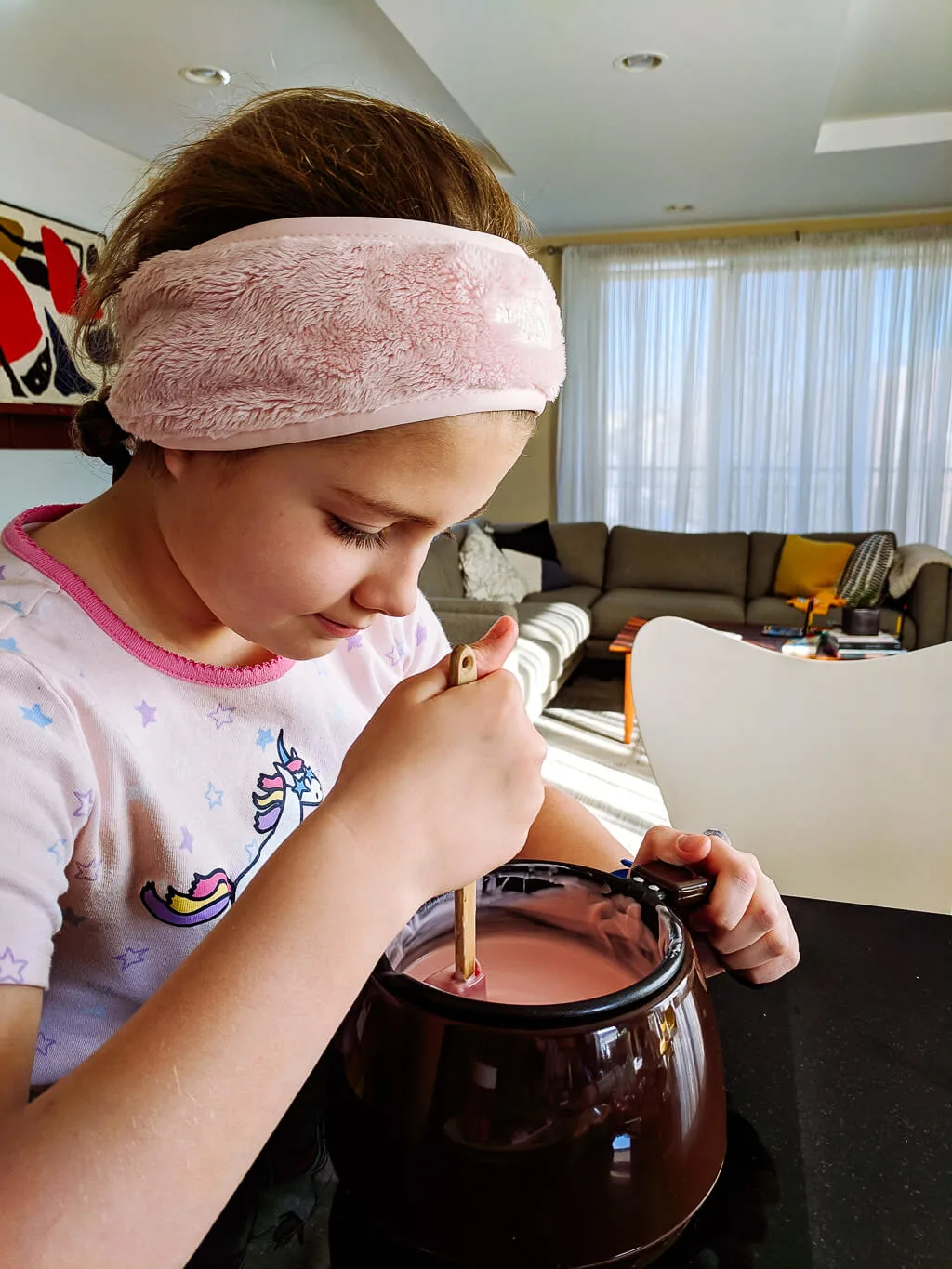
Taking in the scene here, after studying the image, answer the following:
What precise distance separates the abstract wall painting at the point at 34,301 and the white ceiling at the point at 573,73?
20.9 inches

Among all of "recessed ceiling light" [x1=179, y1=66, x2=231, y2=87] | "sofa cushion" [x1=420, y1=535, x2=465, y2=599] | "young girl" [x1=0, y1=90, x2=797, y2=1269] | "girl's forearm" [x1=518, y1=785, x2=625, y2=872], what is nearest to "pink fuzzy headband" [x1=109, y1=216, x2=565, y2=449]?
Result: "young girl" [x1=0, y1=90, x2=797, y2=1269]

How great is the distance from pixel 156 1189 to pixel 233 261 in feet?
1.46

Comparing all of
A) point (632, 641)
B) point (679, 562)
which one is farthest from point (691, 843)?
point (679, 562)

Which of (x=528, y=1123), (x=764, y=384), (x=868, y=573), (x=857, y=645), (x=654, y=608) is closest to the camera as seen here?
(x=528, y=1123)

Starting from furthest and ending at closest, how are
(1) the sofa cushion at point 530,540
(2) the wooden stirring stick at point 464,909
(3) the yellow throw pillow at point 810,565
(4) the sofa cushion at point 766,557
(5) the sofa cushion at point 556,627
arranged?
(1) the sofa cushion at point 530,540 → (4) the sofa cushion at point 766,557 → (3) the yellow throw pillow at point 810,565 → (5) the sofa cushion at point 556,627 → (2) the wooden stirring stick at point 464,909

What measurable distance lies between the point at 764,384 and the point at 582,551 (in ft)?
5.27

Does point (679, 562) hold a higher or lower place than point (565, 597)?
higher

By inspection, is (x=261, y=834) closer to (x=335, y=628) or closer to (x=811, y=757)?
(x=335, y=628)

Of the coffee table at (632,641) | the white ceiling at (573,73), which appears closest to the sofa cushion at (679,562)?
the coffee table at (632,641)

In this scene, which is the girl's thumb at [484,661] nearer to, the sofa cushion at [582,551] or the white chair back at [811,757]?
the white chair back at [811,757]

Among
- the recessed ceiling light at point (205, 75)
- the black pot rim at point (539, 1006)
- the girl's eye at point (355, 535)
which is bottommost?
the black pot rim at point (539, 1006)

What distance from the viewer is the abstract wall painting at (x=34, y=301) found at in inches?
165

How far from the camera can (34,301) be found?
434 cm

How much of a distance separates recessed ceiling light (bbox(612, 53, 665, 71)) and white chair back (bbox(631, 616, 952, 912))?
2989mm
